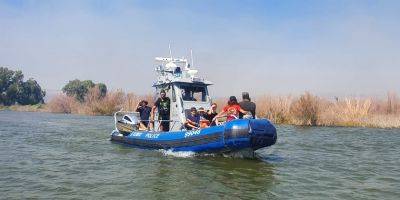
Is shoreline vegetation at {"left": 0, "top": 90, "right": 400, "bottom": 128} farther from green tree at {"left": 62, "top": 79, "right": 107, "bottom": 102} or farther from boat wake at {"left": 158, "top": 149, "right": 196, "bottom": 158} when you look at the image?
green tree at {"left": 62, "top": 79, "right": 107, "bottom": 102}

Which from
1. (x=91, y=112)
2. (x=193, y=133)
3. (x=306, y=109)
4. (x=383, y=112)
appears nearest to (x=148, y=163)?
(x=193, y=133)

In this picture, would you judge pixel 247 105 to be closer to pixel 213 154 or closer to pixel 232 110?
pixel 232 110

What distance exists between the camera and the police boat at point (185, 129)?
12.8 meters

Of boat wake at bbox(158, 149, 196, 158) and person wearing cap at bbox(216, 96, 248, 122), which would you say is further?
boat wake at bbox(158, 149, 196, 158)

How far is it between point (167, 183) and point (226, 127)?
132 inches

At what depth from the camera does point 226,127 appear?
508 inches

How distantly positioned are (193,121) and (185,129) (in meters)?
0.40

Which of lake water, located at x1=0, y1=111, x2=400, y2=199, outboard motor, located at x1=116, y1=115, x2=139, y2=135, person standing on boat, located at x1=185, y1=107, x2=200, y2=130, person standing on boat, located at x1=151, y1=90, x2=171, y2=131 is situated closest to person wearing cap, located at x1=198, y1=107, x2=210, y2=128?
person standing on boat, located at x1=185, y1=107, x2=200, y2=130

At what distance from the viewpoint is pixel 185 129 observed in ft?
49.6

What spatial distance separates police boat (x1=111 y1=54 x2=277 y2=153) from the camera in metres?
12.8

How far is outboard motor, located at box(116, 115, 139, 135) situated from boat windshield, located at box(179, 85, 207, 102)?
2567mm

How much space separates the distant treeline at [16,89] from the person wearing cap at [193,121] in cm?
6831

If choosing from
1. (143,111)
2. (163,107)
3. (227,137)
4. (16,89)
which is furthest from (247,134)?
(16,89)

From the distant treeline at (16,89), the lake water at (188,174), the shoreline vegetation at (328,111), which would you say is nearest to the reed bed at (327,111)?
the shoreline vegetation at (328,111)
